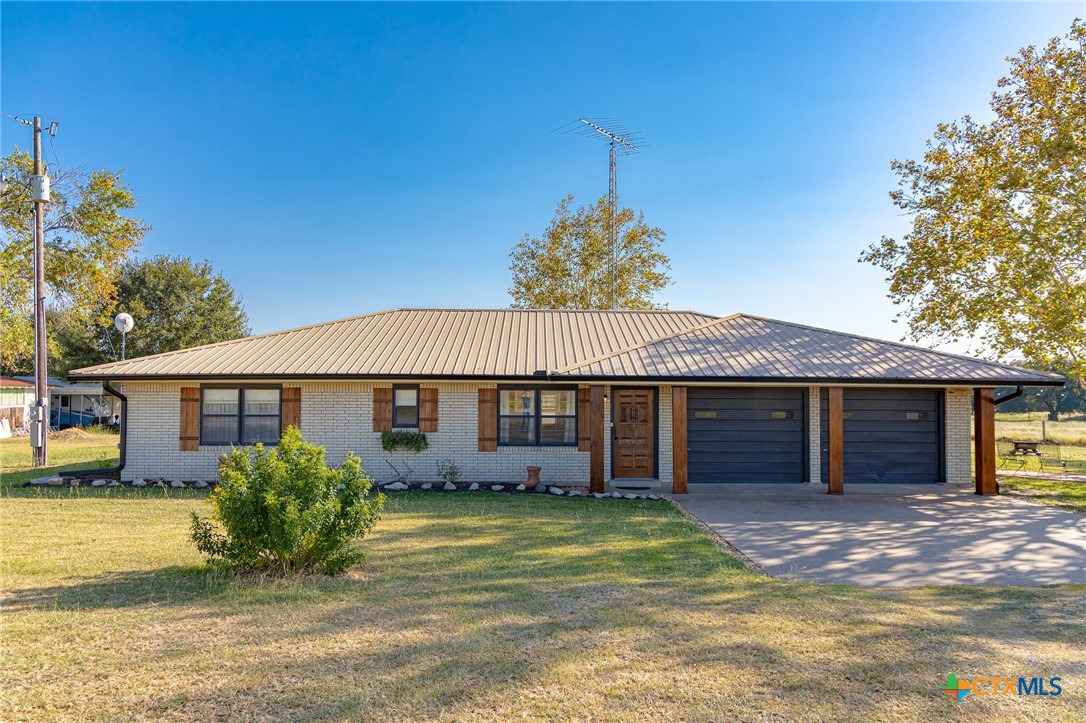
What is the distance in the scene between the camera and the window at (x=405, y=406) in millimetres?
13805

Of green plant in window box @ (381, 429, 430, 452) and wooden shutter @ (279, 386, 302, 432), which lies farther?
wooden shutter @ (279, 386, 302, 432)

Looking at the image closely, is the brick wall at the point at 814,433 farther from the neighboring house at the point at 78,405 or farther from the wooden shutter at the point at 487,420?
the neighboring house at the point at 78,405

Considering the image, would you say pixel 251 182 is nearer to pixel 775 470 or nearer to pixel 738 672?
pixel 775 470

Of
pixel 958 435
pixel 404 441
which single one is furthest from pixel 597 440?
pixel 958 435

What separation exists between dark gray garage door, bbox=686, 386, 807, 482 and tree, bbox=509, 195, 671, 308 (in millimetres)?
18883

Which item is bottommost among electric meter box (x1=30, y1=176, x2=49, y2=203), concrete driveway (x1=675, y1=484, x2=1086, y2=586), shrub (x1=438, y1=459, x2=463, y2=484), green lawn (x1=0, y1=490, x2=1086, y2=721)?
concrete driveway (x1=675, y1=484, x2=1086, y2=586)

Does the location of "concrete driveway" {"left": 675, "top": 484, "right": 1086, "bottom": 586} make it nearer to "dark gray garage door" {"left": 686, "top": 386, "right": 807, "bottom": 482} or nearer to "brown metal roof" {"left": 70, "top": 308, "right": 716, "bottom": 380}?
"dark gray garage door" {"left": 686, "top": 386, "right": 807, "bottom": 482}

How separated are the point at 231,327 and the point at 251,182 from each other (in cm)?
2441

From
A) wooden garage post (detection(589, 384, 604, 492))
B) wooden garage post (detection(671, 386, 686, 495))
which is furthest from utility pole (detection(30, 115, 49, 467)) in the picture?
wooden garage post (detection(671, 386, 686, 495))

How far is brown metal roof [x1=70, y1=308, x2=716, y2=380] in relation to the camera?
13289 millimetres

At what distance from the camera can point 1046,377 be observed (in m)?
12.4

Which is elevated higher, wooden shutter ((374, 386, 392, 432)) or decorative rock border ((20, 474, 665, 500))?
wooden shutter ((374, 386, 392, 432))

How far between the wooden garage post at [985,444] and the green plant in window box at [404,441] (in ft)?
37.1

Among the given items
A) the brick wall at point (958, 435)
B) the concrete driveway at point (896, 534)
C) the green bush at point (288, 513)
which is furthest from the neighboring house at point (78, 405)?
the brick wall at point (958, 435)
